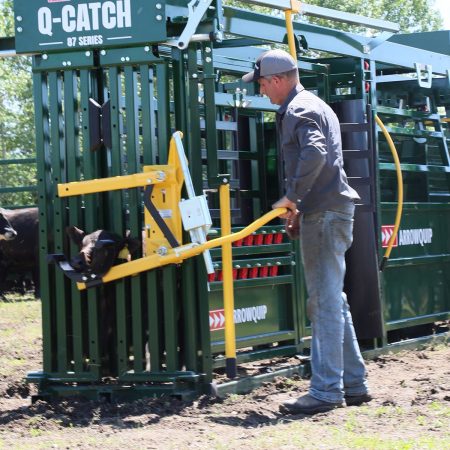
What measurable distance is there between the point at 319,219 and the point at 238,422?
1.37 meters

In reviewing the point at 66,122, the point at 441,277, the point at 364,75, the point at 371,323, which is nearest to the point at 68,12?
the point at 66,122

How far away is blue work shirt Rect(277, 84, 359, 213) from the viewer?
6418 millimetres

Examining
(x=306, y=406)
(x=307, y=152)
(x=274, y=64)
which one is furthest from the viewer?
(x=274, y=64)

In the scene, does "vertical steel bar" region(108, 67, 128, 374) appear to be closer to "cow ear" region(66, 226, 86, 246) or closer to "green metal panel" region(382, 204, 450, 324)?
"cow ear" region(66, 226, 86, 246)

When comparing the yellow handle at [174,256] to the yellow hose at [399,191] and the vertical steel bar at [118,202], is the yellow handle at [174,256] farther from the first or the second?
the yellow hose at [399,191]

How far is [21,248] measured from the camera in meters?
16.1

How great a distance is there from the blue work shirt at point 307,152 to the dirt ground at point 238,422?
135cm

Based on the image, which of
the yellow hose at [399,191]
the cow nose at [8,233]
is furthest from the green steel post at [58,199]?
the cow nose at [8,233]

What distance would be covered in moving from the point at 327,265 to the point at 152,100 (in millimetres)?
1686

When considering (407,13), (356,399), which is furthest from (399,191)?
(407,13)

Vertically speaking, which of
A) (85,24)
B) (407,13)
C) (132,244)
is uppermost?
(407,13)

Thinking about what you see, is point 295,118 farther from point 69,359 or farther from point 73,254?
point 69,359

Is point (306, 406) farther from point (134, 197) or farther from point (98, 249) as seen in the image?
point (134, 197)

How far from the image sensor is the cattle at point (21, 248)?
16000mm
